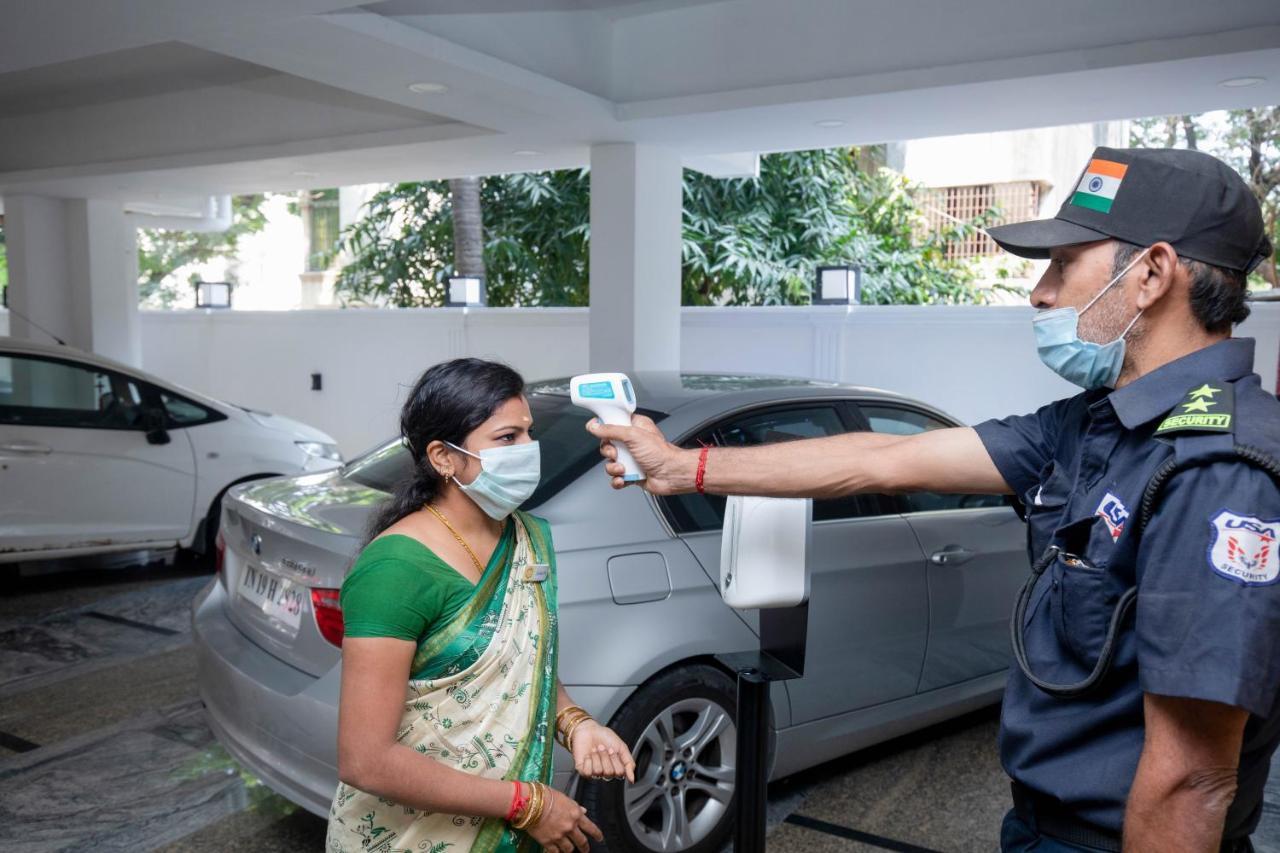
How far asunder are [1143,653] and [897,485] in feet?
2.30

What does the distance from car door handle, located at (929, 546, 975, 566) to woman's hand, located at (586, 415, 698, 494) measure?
2116mm

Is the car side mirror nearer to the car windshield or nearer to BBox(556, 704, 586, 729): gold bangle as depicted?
the car windshield

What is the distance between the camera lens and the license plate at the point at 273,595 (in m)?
3.26

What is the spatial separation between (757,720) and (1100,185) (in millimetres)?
1216

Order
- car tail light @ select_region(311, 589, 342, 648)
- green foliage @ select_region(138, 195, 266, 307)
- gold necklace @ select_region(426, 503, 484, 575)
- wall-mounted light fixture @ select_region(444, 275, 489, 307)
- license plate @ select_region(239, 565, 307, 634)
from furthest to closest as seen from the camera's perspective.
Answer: green foliage @ select_region(138, 195, 266, 307) < wall-mounted light fixture @ select_region(444, 275, 489, 307) < license plate @ select_region(239, 565, 307, 634) < car tail light @ select_region(311, 589, 342, 648) < gold necklace @ select_region(426, 503, 484, 575)

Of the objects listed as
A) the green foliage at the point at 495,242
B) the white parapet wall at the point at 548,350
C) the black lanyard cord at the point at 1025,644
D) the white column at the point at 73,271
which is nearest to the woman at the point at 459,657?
the black lanyard cord at the point at 1025,644

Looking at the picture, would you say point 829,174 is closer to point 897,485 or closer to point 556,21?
point 556,21

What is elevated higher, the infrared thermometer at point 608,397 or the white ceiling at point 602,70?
the white ceiling at point 602,70

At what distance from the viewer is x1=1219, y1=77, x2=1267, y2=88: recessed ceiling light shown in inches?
229

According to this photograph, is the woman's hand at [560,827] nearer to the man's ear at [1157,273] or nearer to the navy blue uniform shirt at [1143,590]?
the navy blue uniform shirt at [1143,590]

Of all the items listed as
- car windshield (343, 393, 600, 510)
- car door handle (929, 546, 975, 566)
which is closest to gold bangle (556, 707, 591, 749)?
car windshield (343, 393, 600, 510)

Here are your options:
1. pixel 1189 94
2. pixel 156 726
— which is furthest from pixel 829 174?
pixel 156 726

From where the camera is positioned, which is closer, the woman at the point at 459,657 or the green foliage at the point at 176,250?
the woman at the point at 459,657

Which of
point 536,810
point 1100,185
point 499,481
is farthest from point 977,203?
point 536,810
